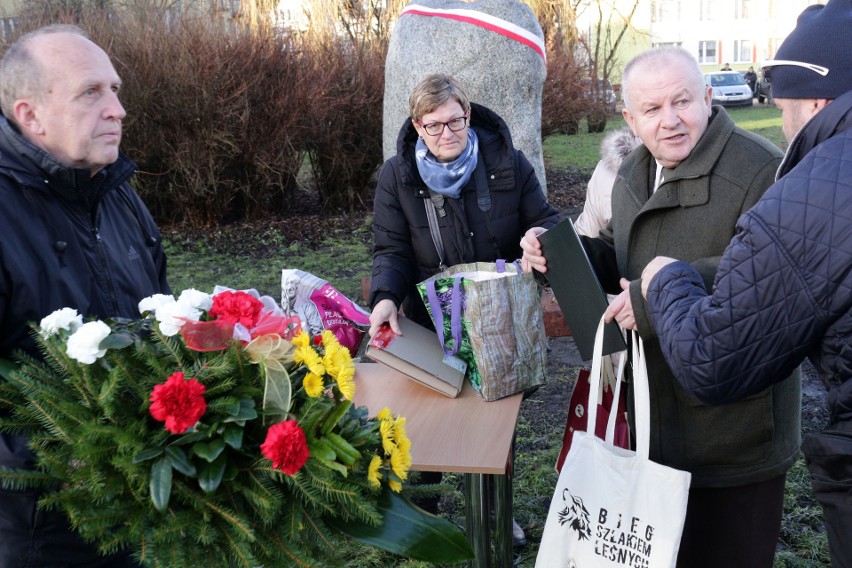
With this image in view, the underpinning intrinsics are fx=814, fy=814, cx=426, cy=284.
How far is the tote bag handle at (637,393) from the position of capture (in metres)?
2.02

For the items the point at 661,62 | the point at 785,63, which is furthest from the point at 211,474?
the point at 661,62

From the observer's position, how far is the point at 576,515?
2053 mm

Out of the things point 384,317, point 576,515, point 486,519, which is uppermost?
point 384,317

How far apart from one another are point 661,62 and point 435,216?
3.43 feet

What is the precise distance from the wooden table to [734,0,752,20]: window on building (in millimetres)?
51540

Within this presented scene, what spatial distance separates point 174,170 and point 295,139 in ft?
4.51

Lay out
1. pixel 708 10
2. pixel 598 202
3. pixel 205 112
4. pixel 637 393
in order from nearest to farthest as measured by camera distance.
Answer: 1. pixel 637 393
2. pixel 598 202
3. pixel 205 112
4. pixel 708 10

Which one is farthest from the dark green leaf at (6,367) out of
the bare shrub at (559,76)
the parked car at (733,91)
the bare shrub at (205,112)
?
the parked car at (733,91)

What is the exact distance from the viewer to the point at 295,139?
9.23 m

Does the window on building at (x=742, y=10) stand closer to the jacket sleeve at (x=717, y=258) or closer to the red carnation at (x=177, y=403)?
the jacket sleeve at (x=717, y=258)

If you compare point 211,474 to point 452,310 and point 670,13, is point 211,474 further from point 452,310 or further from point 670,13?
point 670,13

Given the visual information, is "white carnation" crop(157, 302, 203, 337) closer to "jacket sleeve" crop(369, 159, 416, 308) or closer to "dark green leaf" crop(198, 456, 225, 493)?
"dark green leaf" crop(198, 456, 225, 493)

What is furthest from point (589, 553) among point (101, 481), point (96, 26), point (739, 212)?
point (96, 26)

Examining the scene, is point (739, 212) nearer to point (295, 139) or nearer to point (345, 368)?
point (345, 368)
